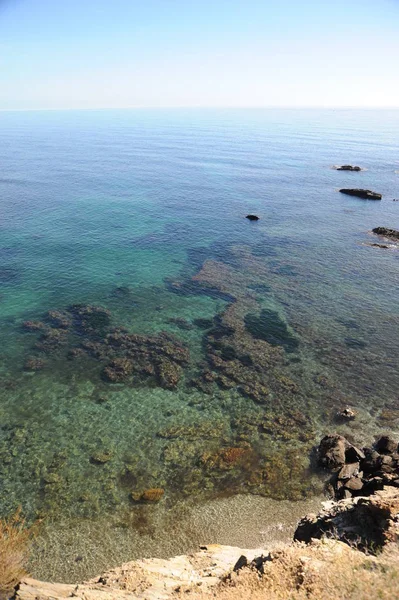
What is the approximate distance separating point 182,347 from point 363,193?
86496 mm

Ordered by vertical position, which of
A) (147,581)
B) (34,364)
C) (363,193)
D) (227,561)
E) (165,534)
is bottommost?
(165,534)

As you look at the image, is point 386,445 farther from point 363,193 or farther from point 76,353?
point 363,193

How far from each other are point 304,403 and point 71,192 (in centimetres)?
9380

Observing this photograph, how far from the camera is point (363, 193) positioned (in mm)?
103125

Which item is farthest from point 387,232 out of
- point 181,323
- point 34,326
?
point 34,326

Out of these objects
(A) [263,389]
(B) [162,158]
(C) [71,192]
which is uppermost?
(B) [162,158]

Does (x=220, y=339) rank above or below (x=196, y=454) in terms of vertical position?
above

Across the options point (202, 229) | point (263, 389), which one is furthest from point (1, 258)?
point (263, 389)

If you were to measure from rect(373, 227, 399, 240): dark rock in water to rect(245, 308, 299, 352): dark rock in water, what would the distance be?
143 feet

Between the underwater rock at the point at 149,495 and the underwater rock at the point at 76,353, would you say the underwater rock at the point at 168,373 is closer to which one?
the underwater rock at the point at 76,353

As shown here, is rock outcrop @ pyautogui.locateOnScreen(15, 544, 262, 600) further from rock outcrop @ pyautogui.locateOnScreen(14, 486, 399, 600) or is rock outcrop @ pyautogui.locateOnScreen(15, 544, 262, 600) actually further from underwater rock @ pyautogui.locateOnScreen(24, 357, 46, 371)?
underwater rock @ pyautogui.locateOnScreen(24, 357, 46, 371)

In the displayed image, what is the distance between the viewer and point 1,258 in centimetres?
6341

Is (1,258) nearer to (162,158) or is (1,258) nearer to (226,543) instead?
(226,543)

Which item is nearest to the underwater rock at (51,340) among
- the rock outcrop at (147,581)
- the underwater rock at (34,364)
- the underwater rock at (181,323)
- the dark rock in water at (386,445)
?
the underwater rock at (34,364)
